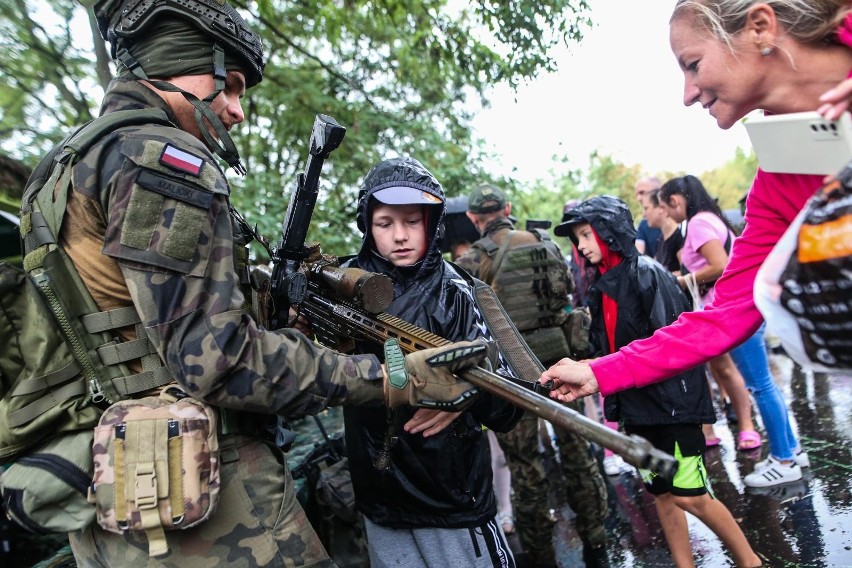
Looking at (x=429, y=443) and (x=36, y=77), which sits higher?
(x=36, y=77)

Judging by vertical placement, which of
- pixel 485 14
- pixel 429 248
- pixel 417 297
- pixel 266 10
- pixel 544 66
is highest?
pixel 266 10

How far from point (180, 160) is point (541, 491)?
3.12 m

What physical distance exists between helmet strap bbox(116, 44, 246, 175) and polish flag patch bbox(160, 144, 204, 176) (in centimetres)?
30

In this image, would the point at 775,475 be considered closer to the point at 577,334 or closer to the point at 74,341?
the point at 577,334

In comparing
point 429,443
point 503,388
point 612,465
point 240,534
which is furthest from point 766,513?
point 240,534

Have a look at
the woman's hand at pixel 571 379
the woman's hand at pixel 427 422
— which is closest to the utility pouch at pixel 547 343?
the woman's hand at pixel 571 379

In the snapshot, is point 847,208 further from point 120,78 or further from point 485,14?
point 485,14

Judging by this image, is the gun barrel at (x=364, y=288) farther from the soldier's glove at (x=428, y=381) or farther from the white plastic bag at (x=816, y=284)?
the white plastic bag at (x=816, y=284)

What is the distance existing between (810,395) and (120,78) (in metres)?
6.75

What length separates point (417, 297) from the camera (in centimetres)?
250

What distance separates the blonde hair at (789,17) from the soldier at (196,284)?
1.17m

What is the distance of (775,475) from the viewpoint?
4203mm

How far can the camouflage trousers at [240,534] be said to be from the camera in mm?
1668

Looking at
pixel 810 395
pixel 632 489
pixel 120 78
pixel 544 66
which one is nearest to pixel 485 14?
pixel 544 66
